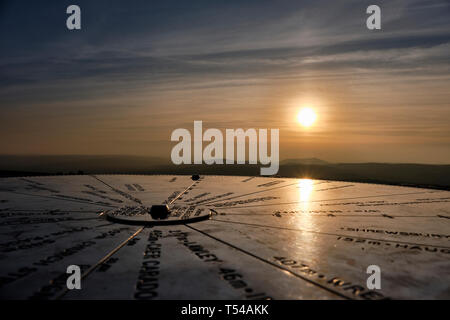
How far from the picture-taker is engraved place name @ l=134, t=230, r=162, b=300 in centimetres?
479

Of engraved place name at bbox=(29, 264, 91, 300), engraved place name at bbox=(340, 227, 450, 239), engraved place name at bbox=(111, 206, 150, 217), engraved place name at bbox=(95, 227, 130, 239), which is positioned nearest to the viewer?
engraved place name at bbox=(29, 264, 91, 300)

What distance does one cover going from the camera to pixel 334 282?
5.23 meters

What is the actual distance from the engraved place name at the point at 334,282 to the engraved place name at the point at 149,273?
→ 75.6 inches

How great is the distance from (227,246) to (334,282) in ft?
7.11

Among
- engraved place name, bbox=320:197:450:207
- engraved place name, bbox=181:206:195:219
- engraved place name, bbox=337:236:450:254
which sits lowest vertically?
engraved place name, bbox=337:236:450:254

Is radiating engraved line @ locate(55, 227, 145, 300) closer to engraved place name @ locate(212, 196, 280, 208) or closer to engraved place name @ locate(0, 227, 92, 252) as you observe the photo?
engraved place name @ locate(0, 227, 92, 252)

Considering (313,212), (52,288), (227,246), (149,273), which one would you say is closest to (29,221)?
(52,288)

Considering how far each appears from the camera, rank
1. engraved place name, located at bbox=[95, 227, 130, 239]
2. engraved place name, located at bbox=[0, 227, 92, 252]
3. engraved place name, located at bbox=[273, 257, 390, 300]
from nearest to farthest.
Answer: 1. engraved place name, located at bbox=[273, 257, 390, 300]
2. engraved place name, located at bbox=[0, 227, 92, 252]
3. engraved place name, located at bbox=[95, 227, 130, 239]

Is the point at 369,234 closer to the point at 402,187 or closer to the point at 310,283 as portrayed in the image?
the point at 310,283

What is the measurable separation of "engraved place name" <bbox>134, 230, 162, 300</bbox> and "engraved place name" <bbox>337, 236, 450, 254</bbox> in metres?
3.53

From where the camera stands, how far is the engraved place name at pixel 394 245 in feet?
22.4

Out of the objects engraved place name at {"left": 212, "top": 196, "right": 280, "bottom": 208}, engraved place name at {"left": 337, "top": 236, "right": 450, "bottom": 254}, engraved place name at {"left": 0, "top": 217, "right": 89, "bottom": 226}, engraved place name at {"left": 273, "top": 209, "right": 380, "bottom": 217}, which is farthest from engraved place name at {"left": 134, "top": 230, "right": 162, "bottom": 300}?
engraved place name at {"left": 212, "top": 196, "right": 280, "bottom": 208}
